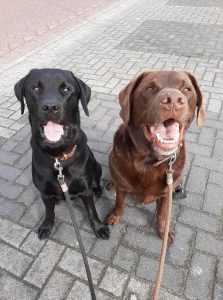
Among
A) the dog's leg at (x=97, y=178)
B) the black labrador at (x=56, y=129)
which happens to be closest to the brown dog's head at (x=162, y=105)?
the black labrador at (x=56, y=129)

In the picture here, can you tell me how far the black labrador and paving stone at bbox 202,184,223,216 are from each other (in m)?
1.31

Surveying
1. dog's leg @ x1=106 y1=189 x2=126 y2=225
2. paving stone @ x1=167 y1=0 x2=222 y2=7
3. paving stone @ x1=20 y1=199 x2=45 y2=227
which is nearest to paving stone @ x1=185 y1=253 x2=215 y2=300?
dog's leg @ x1=106 y1=189 x2=126 y2=225

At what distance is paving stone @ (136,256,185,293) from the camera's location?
2.44 m

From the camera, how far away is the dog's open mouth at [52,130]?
224 cm

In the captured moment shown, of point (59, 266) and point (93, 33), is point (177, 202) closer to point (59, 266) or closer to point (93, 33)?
point (59, 266)

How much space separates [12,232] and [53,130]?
1274 millimetres

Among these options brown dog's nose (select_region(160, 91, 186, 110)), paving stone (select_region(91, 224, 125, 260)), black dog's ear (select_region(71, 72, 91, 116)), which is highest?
brown dog's nose (select_region(160, 91, 186, 110))

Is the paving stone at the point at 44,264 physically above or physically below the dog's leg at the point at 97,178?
below

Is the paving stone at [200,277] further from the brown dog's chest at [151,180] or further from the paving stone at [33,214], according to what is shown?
the paving stone at [33,214]

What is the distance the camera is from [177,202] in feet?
10.2

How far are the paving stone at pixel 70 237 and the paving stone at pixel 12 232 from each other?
338mm

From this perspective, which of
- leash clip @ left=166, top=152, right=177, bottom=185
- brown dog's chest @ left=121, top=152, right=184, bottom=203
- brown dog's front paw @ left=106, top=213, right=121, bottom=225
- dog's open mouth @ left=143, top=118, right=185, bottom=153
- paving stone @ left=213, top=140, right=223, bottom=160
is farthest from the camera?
paving stone @ left=213, top=140, right=223, bottom=160

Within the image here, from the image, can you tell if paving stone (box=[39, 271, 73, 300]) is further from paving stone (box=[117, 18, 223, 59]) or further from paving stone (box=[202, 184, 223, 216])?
paving stone (box=[117, 18, 223, 59])

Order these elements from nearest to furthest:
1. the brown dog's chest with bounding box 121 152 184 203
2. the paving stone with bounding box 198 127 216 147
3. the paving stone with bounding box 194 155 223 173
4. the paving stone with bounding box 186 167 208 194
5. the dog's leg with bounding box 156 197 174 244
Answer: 1. the brown dog's chest with bounding box 121 152 184 203
2. the dog's leg with bounding box 156 197 174 244
3. the paving stone with bounding box 186 167 208 194
4. the paving stone with bounding box 194 155 223 173
5. the paving stone with bounding box 198 127 216 147
